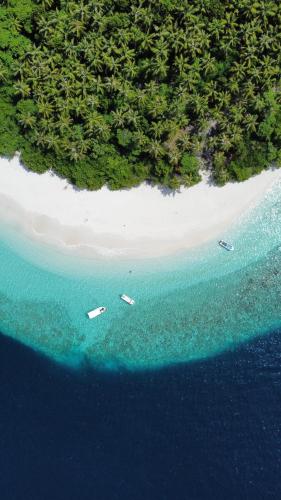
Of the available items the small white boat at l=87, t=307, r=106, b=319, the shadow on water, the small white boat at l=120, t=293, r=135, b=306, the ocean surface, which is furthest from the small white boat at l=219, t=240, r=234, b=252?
the small white boat at l=87, t=307, r=106, b=319

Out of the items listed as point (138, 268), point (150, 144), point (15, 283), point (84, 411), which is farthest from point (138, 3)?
point (84, 411)

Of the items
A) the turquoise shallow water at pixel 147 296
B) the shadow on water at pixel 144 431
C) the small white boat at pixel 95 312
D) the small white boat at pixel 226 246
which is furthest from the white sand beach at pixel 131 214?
the shadow on water at pixel 144 431

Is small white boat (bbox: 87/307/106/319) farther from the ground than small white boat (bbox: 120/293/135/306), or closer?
closer

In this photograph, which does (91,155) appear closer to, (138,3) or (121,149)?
(121,149)

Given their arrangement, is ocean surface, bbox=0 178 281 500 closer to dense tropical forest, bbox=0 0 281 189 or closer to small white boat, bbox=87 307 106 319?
small white boat, bbox=87 307 106 319

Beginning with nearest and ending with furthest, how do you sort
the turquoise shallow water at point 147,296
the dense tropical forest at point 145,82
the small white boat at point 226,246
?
the dense tropical forest at point 145,82 < the turquoise shallow water at point 147,296 < the small white boat at point 226,246

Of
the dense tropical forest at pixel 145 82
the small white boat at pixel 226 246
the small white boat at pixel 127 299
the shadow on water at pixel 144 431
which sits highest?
the dense tropical forest at pixel 145 82

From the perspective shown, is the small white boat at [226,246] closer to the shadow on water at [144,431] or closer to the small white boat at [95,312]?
the shadow on water at [144,431]
